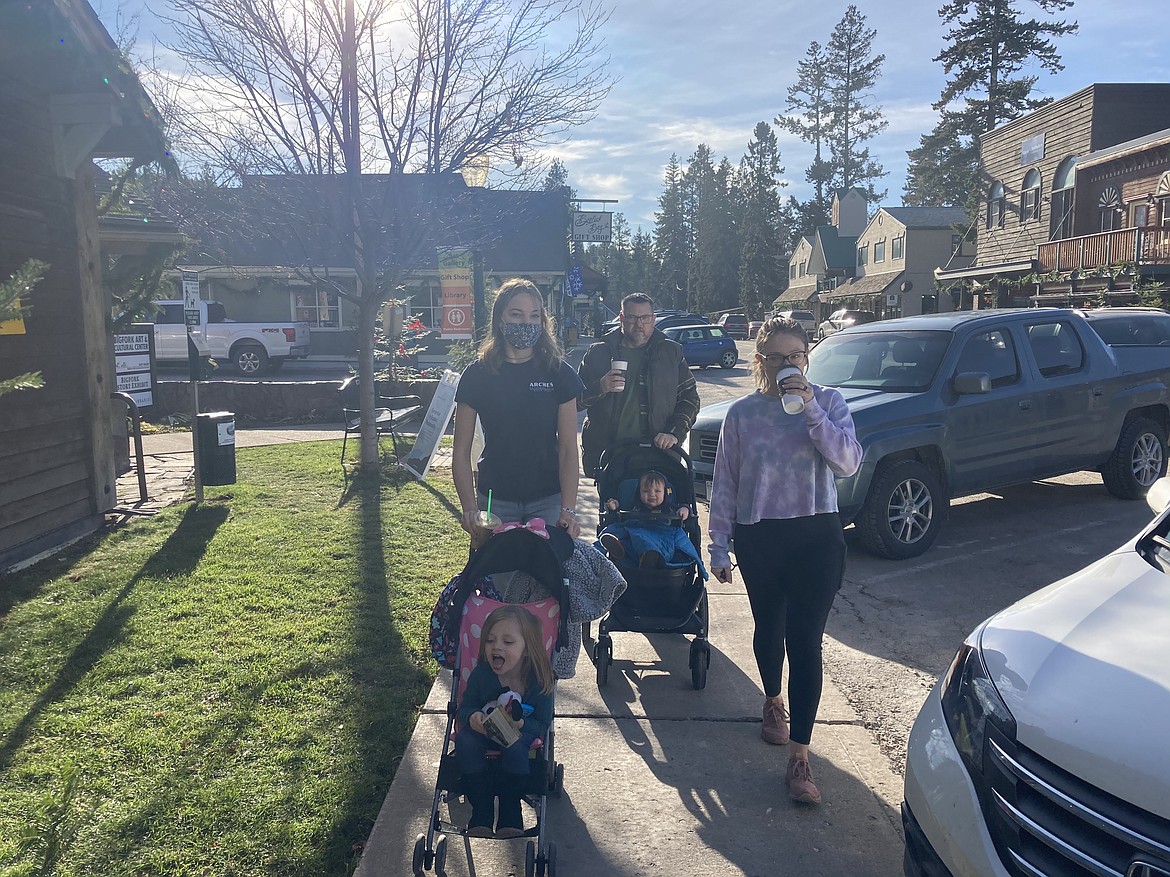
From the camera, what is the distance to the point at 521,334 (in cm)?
367

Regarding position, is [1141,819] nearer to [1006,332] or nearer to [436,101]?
[1006,332]

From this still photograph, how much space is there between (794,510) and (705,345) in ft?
89.4

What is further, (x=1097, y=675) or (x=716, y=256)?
(x=716, y=256)

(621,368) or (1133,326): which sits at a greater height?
(1133,326)

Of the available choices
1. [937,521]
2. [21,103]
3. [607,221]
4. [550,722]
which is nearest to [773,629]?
[550,722]

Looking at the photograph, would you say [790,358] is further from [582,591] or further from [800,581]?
[582,591]

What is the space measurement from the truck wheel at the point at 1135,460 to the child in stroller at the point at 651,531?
595 centimetres

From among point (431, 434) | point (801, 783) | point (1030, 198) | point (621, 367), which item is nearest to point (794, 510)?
point (801, 783)

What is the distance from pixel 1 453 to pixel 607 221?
29.2 m

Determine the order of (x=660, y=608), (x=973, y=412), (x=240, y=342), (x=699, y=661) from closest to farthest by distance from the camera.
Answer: (x=699, y=661), (x=660, y=608), (x=973, y=412), (x=240, y=342)

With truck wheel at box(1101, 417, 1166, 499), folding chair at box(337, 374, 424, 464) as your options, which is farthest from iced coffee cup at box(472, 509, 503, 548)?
truck wheel at box(1101, 417, 1166, 499)

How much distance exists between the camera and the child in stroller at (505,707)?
2.86 m

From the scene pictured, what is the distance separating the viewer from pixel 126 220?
884cm

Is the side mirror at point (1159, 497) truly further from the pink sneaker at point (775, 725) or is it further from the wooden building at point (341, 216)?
the wooden building at point (341, 216)
